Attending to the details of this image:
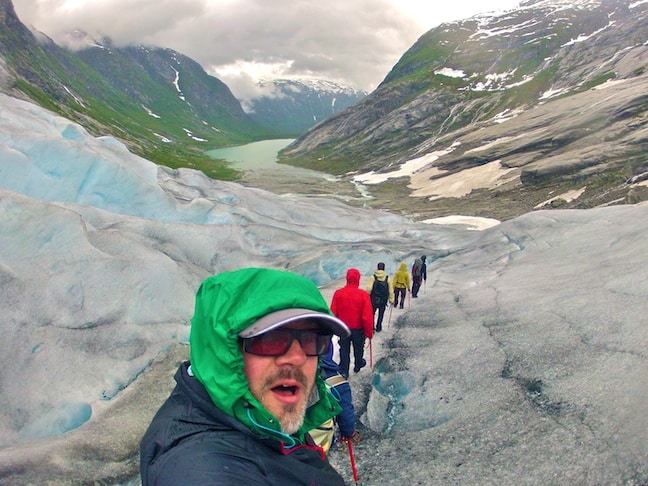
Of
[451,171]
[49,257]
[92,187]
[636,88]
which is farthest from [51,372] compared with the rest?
[636,88]

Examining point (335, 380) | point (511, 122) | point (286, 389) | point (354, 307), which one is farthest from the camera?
point (511, 122)

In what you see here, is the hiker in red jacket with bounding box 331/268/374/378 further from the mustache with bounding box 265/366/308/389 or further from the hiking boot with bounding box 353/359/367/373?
the mustache with bounding box 265/366/308/389

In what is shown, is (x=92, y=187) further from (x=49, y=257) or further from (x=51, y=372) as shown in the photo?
(x=51, y=372)

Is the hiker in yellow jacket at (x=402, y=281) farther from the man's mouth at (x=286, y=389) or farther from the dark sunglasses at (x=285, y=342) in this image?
the man's mouth at (x=286, y=389)

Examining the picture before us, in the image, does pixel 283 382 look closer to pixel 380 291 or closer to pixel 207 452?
pixel 207 452

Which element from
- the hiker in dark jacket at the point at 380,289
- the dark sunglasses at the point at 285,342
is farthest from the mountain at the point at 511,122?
the dark sunglasses at the point at 285,342

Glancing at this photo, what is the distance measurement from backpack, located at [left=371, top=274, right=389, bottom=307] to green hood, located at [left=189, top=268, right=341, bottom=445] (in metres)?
9.77

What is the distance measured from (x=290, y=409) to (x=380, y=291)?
9926 mm

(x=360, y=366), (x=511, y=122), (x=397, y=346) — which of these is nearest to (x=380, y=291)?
(x=397, y=346)

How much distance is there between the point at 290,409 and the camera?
2.62 meters

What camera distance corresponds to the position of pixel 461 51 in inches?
6875

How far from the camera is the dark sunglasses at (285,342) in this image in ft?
8.44

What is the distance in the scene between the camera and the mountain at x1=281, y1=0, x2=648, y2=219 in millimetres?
52844

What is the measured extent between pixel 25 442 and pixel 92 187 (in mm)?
15694
